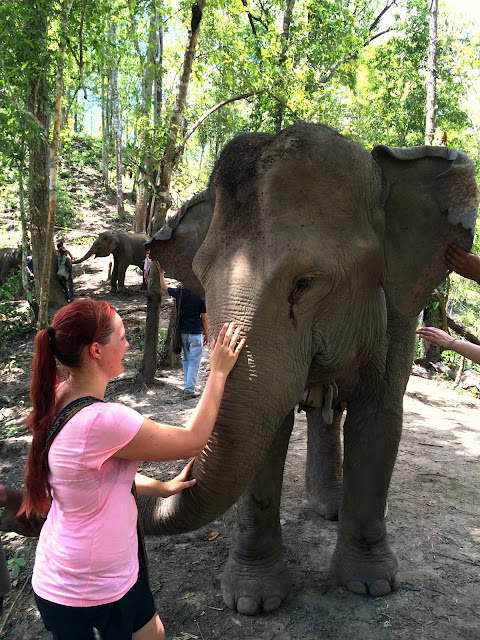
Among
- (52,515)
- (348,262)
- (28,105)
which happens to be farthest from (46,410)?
(28,105)

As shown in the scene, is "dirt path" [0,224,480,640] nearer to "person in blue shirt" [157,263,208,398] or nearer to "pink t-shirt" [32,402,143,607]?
"pink t-shirt" [32,402,143,607]

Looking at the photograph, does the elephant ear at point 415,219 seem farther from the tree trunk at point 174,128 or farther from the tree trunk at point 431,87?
the tree trunk at point 431,87

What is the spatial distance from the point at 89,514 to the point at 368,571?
2.19 metres

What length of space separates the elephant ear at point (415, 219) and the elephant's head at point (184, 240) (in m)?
1.09

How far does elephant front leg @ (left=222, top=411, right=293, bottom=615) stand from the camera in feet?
11.0

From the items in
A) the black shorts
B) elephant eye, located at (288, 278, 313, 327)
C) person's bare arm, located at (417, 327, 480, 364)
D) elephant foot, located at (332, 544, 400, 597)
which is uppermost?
elephant eye, located at (288, 278, 313, 327)

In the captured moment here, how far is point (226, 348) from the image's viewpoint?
242 centimetres

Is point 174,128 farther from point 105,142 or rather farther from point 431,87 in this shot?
point 105,142

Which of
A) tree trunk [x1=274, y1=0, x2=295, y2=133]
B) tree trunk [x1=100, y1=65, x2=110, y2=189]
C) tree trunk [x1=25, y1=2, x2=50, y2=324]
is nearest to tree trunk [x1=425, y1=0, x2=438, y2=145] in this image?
tree trunk [x1=274, y1=0, x2=295, y2=133]

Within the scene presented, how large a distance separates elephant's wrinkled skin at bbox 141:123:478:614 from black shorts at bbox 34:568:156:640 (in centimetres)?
54

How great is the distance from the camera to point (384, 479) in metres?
3.49

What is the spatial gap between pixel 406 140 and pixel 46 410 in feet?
Answer: 63.8

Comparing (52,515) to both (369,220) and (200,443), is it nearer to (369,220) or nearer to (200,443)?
(200,443)

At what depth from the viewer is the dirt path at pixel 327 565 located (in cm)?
313
